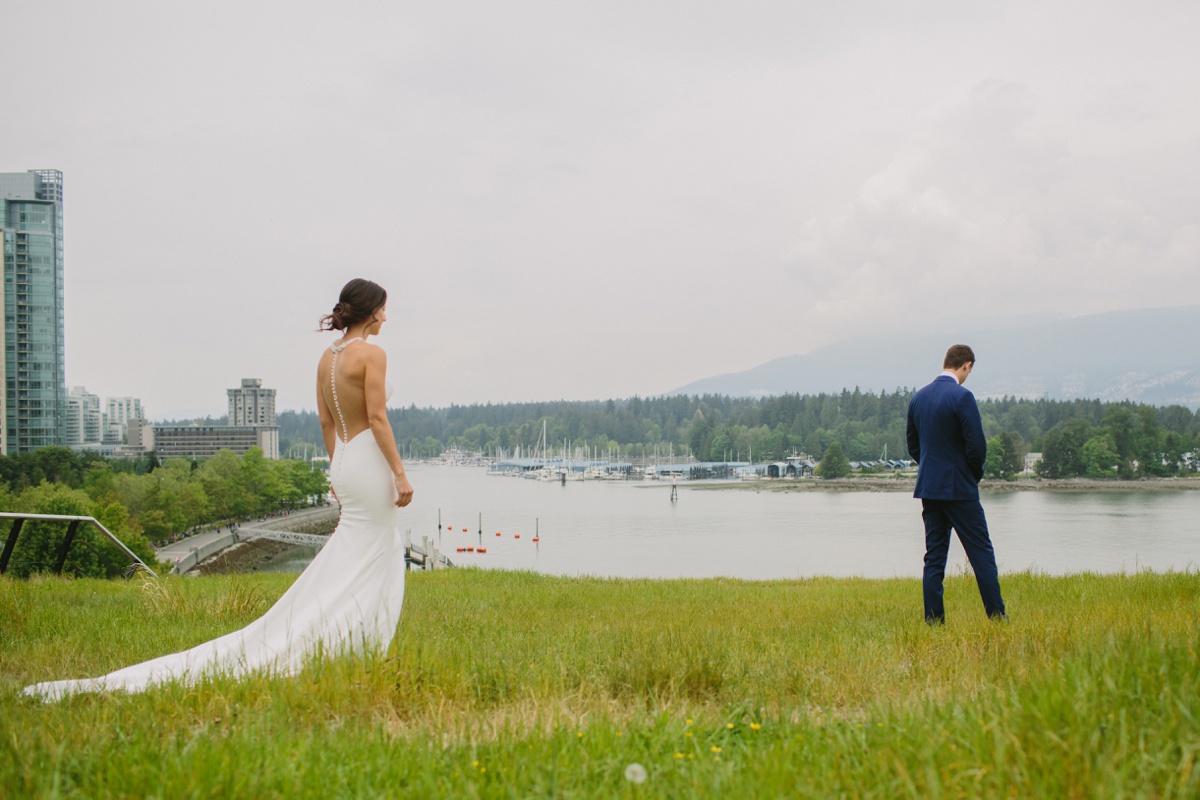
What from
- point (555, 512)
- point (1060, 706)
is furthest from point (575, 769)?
point (555, 512)

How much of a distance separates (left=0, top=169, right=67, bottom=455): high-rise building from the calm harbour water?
51.6 m

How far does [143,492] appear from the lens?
70.8m

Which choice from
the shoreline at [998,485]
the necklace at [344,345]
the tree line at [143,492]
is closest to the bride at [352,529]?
the necklace at [344,345]

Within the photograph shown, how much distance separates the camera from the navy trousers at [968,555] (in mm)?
6309

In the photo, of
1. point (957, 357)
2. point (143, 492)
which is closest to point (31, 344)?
point (143, 492)

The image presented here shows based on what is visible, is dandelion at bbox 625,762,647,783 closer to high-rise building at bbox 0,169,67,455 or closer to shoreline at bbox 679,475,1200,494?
shoreline at bbox 679,475,1200,494

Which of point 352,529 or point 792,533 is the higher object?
point 352,529

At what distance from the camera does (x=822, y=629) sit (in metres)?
6.10

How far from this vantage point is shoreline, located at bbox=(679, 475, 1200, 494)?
109m

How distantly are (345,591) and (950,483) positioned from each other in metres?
4.47

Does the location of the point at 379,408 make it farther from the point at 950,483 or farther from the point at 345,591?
the point at 950,483

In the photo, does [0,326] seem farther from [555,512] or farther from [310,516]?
[555,512]

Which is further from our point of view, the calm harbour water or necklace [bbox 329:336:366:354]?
the calm harbour water

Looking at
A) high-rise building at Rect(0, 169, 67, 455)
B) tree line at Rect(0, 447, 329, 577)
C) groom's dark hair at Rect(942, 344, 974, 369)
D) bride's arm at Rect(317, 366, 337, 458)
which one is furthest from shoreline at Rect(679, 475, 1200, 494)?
bride's arm at Rect(317, 366, 337, 458)
